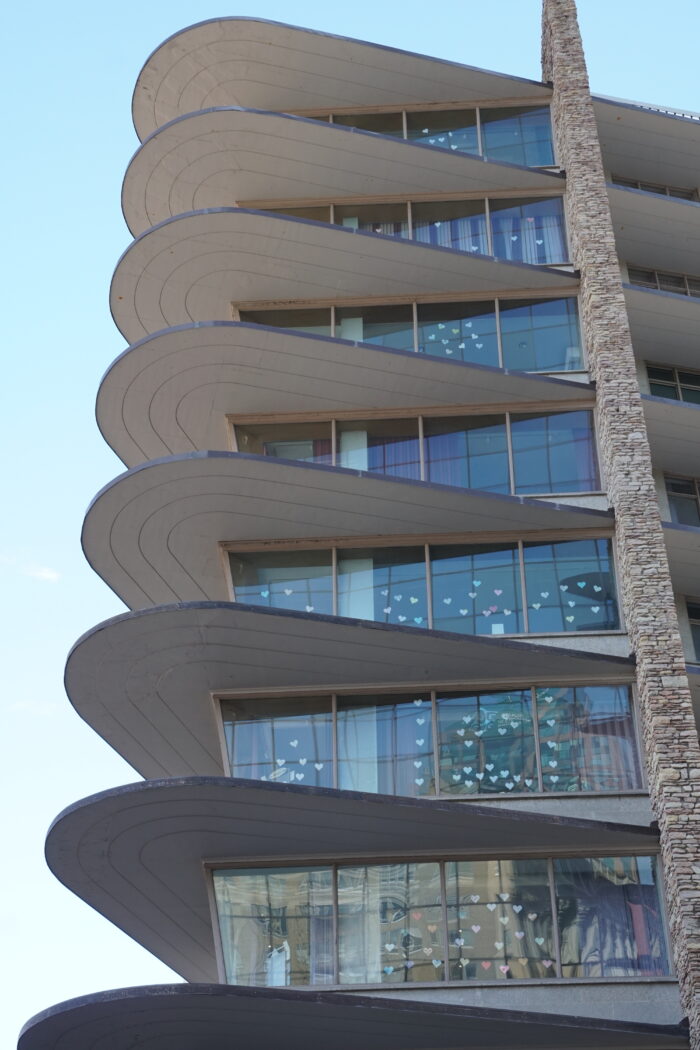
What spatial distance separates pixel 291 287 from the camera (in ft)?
94.3

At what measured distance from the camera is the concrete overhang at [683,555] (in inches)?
979

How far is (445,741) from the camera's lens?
22.9 meters

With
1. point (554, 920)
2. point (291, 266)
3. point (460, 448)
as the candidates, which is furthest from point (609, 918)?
point (291, 266)

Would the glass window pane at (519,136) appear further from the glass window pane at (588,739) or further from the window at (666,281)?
the glass window pane at (588,739)

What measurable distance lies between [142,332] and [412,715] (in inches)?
467

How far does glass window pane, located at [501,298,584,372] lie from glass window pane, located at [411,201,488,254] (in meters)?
2.01

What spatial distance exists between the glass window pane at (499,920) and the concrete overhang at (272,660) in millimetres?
3218

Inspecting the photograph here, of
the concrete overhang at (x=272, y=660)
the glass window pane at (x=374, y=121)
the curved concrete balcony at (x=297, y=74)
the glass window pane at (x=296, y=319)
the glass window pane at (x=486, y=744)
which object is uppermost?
the curved concrete balcony at (x=297, y=74)

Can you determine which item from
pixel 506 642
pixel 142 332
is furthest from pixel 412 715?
pixel 142 332

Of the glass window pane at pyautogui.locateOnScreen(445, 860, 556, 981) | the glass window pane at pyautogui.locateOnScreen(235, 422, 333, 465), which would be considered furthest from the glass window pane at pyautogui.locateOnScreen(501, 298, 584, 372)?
the glass window pane at pyautogui.locateOnScreen(445, 860, 556, 981)

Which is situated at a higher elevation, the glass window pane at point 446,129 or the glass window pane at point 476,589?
the glass window pane at point 446,129

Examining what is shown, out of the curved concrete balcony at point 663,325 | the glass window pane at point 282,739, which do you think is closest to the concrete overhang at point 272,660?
the glass window pane at point 282,739

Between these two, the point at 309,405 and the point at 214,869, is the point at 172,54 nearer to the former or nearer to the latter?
the point at 309,405

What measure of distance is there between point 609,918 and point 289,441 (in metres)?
10.8
